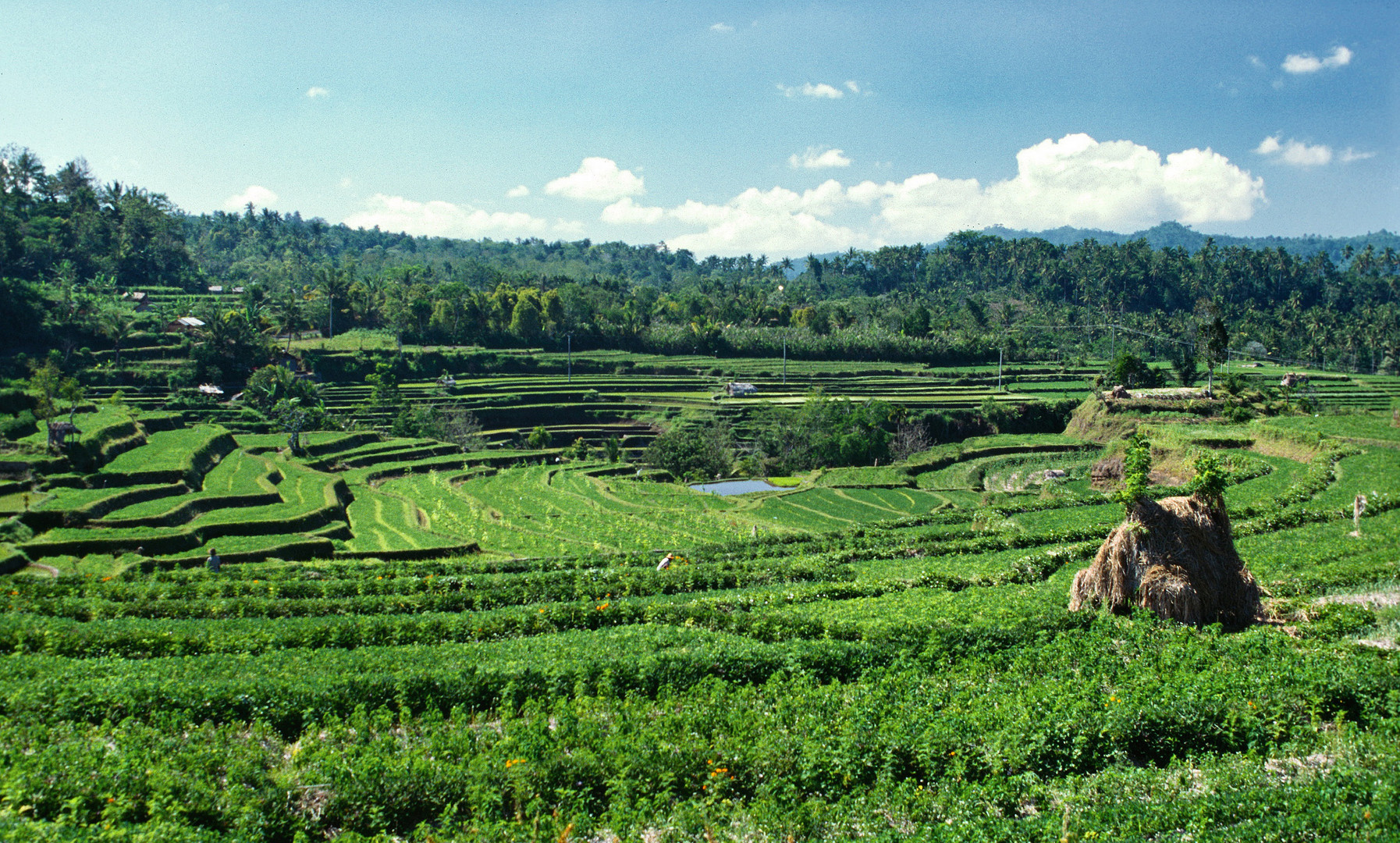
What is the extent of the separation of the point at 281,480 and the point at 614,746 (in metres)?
39.9

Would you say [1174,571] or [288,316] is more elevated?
[288,316]

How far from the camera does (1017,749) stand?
10.7 meters

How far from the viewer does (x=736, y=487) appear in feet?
181

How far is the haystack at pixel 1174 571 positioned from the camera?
1598 cm

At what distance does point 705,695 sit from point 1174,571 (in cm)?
968

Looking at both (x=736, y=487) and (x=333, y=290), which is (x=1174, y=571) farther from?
(x=333, y=290)

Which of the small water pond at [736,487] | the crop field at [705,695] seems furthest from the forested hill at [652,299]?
the crop field at [705,695]

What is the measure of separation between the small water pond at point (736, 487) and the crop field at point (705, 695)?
24237 millimetres

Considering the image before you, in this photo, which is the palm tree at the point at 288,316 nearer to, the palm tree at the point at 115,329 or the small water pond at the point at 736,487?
the palm tree at the point at 115,329

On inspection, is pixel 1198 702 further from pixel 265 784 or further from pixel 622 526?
pixel 622 526

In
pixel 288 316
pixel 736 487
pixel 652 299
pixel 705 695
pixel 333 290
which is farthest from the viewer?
pixel 652 299

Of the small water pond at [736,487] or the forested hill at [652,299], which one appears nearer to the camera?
the small water pond at [736,487]

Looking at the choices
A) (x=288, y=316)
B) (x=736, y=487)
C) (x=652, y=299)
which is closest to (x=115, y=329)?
(x=288, y=316)

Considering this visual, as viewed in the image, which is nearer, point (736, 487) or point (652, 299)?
point (736, 487)
